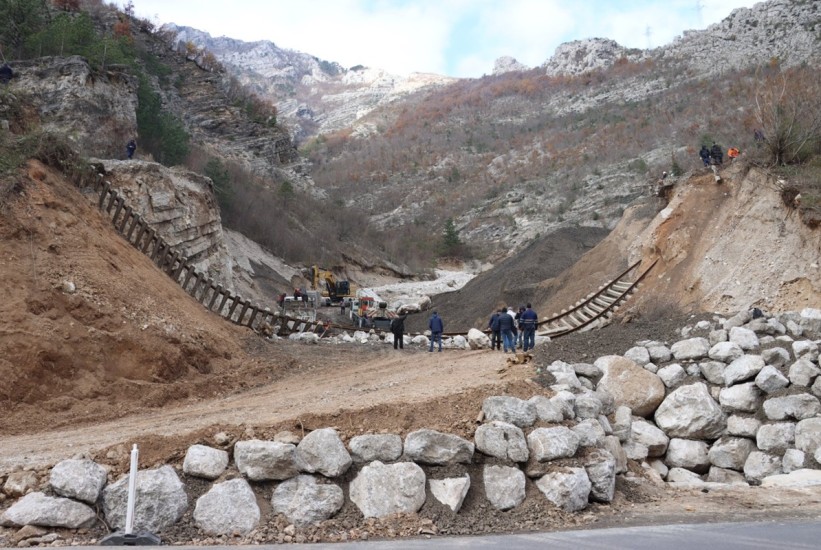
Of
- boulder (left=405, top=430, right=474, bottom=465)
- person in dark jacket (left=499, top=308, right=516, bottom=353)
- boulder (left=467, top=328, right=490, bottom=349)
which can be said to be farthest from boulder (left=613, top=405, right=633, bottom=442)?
boulder (left=467, top=328, right=490, bottom=349)

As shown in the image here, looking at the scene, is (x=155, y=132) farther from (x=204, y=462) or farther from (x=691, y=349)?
(x=204, y=462)

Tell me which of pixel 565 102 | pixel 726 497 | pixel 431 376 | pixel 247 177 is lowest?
pixel 726 497

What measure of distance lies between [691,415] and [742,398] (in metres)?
0.97

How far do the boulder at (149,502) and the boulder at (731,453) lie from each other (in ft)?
27.7

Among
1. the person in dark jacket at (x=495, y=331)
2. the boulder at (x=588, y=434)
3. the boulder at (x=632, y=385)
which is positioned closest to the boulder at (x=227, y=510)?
the boulder at (x=588, y=434)

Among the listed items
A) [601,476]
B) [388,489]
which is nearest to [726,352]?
[601,476]

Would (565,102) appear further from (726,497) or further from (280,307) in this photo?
(726,497)

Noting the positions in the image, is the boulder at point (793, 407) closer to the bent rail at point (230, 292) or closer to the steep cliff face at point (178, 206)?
the bent rail at point (230, 292)

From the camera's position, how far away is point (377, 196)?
79188 millimetres

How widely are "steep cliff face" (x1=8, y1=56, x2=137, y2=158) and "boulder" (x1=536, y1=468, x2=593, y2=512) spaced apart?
21776 millimetres

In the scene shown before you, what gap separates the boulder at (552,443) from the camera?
7.34m

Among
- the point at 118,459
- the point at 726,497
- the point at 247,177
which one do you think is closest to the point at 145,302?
the point at 118,459

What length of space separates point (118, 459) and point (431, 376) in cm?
691

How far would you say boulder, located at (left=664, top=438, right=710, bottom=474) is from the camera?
34.5 feet
